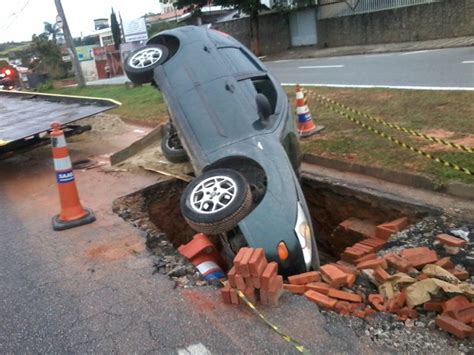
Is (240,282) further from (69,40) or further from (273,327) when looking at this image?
(69,40)

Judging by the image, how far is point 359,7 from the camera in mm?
25047

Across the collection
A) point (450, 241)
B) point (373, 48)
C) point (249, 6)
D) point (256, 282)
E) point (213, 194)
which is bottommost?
point (373, 48)

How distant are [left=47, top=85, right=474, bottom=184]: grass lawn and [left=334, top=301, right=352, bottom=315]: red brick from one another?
2.59m

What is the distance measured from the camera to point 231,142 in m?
4.95

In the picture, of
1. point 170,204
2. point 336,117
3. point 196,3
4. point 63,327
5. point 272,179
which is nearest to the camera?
point 63,327

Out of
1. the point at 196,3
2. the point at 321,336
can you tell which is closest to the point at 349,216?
the point at 321,336

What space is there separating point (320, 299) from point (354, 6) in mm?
24566

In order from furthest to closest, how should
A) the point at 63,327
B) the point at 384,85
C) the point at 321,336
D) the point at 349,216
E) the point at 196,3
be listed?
the point at 196,3 < the point at 384,85 < the point at 349,216 < the point at 63,327 < the point at 321,336

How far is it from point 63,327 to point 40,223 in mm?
2414

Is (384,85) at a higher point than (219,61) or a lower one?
lower

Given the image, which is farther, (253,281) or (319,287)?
(319,287)

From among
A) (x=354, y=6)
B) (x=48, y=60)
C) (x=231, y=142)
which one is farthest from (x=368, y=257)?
(x=48, y=60)

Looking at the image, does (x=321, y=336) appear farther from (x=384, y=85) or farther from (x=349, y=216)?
(x=384, y=85)

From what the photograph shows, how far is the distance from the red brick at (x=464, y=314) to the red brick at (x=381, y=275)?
54cm
